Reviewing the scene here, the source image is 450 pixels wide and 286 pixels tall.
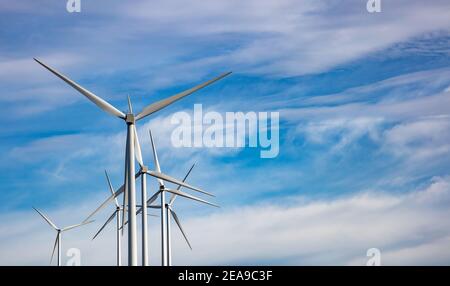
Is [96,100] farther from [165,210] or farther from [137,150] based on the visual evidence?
[165,210]

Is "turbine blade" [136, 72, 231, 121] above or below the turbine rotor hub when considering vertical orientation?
above

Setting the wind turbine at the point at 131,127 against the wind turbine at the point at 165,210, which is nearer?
the wind turbine at the point at 131,127

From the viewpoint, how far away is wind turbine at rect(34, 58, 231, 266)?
47.1 m

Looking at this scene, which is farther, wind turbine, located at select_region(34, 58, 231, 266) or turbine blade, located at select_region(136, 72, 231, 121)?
turbine blade, located at select_region(136, 72, 231, 121)

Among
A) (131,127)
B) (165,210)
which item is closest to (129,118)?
(131,127)

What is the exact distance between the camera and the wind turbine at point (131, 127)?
4709cm

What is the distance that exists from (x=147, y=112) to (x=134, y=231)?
8440 mm

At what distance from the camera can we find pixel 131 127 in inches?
1982

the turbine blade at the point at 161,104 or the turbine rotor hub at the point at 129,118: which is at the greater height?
the turbine blade at the point at 161,104
